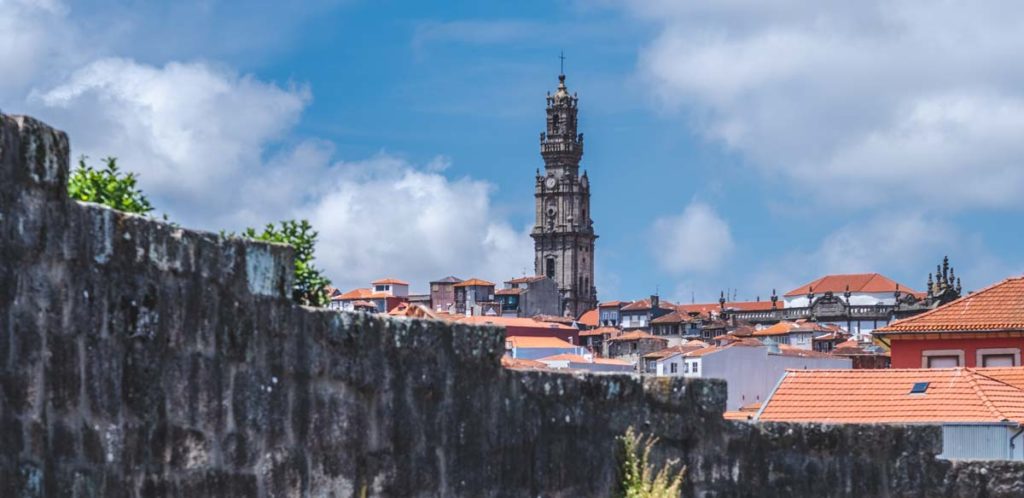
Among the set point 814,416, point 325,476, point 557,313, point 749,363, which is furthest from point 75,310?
point 557,313

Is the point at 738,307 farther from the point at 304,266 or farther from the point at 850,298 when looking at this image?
the point at 304,266

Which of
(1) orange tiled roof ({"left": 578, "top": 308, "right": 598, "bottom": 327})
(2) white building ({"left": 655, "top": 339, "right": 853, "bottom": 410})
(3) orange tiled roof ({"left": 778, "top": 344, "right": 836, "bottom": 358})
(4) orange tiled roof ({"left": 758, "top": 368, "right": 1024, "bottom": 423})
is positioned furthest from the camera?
(1) orange tiled roof ({"left": 578, "top": 308, "right": 598, "bottom": 327})

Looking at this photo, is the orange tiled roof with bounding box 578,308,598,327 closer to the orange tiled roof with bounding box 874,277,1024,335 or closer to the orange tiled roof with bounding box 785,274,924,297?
the orange tiled roof with bounding box 785,274,924,297

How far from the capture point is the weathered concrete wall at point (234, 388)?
6148 millimetres

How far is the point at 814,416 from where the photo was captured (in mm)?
24578

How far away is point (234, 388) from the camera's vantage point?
7.04m

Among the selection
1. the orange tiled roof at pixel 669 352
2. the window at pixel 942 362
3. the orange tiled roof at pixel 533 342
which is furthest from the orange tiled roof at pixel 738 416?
the orange tiled roof at pixel 533 342

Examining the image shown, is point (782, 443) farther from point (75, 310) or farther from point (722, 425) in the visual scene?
point (75, 310)

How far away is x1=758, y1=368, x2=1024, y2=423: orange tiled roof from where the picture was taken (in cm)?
2347

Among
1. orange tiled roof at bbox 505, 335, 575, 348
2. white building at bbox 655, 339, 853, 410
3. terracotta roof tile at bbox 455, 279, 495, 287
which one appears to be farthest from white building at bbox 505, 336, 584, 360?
terracotta roof tile at bbox 455, 279, 495, 287

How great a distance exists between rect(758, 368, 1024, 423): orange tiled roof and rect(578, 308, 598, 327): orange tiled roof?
491 feet

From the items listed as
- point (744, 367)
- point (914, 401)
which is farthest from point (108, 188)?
point (744, 367)

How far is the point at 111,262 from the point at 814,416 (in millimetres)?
19228

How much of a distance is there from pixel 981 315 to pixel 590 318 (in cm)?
15364
